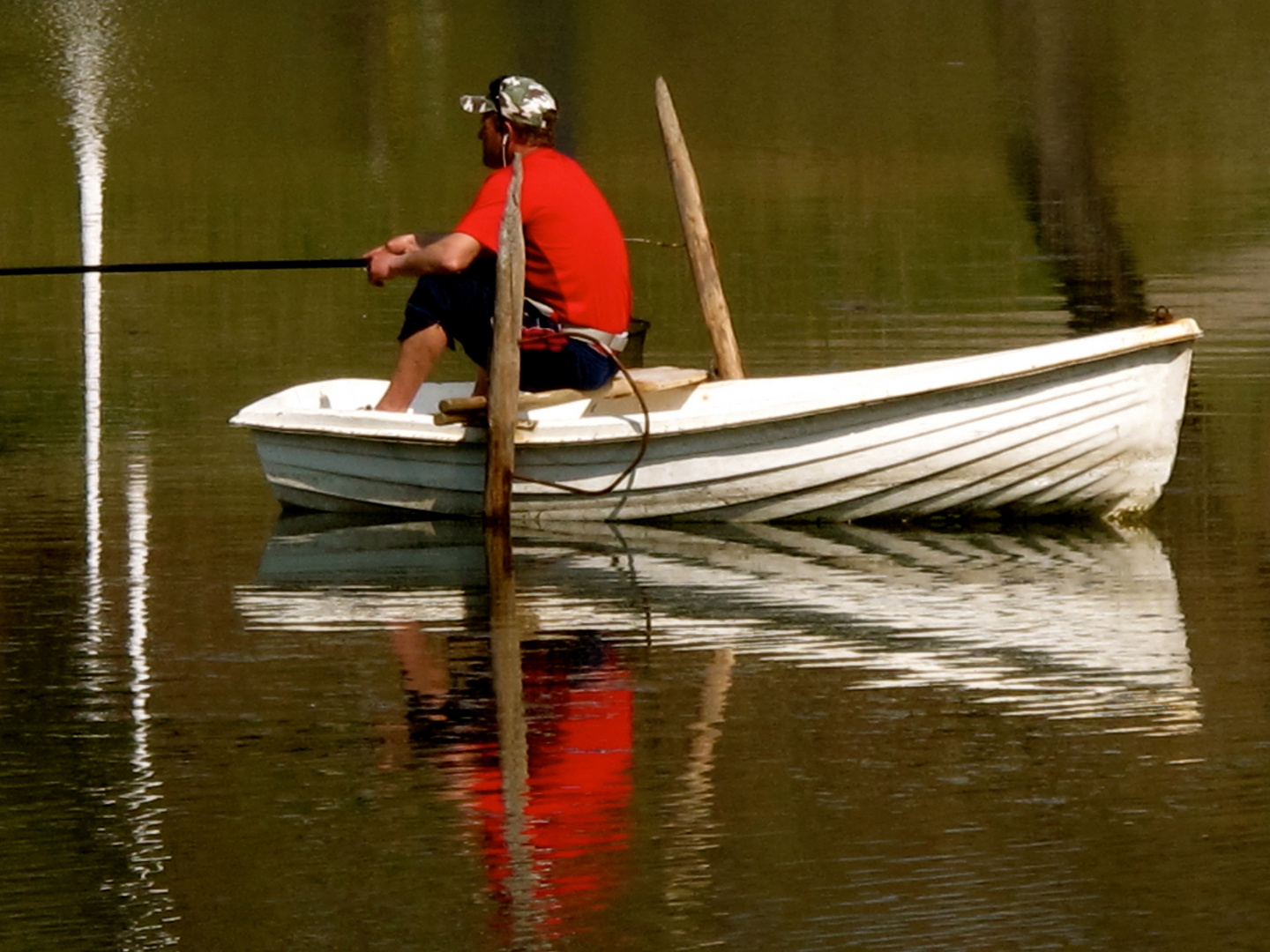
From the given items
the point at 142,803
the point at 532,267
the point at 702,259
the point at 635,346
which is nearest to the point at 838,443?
the point at 532,267

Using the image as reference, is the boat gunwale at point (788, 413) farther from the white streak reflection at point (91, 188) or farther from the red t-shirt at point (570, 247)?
the white streak reflection at point (91, 188)

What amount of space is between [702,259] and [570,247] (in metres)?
1.56

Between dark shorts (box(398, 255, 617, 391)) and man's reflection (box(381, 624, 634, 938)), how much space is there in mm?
2406

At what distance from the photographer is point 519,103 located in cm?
1198

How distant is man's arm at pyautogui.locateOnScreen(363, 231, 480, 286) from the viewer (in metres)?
11.9

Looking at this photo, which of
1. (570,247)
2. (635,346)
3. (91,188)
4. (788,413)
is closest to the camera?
(788,413)

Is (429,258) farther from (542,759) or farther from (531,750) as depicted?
(542,759)

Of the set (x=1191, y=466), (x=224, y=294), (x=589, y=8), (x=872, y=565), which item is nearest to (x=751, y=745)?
(x=872, y=565)

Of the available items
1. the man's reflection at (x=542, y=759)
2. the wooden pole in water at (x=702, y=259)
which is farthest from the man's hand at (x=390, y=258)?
the man's reflection at (x=542, y=759)

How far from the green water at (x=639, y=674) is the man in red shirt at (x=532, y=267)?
0.77 meters

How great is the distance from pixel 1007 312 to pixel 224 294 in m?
5.38

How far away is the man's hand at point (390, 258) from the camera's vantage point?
1195 centimetres

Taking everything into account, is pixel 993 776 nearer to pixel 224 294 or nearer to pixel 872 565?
pixel 872 565

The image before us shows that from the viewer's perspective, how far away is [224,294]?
2058 centimetres
